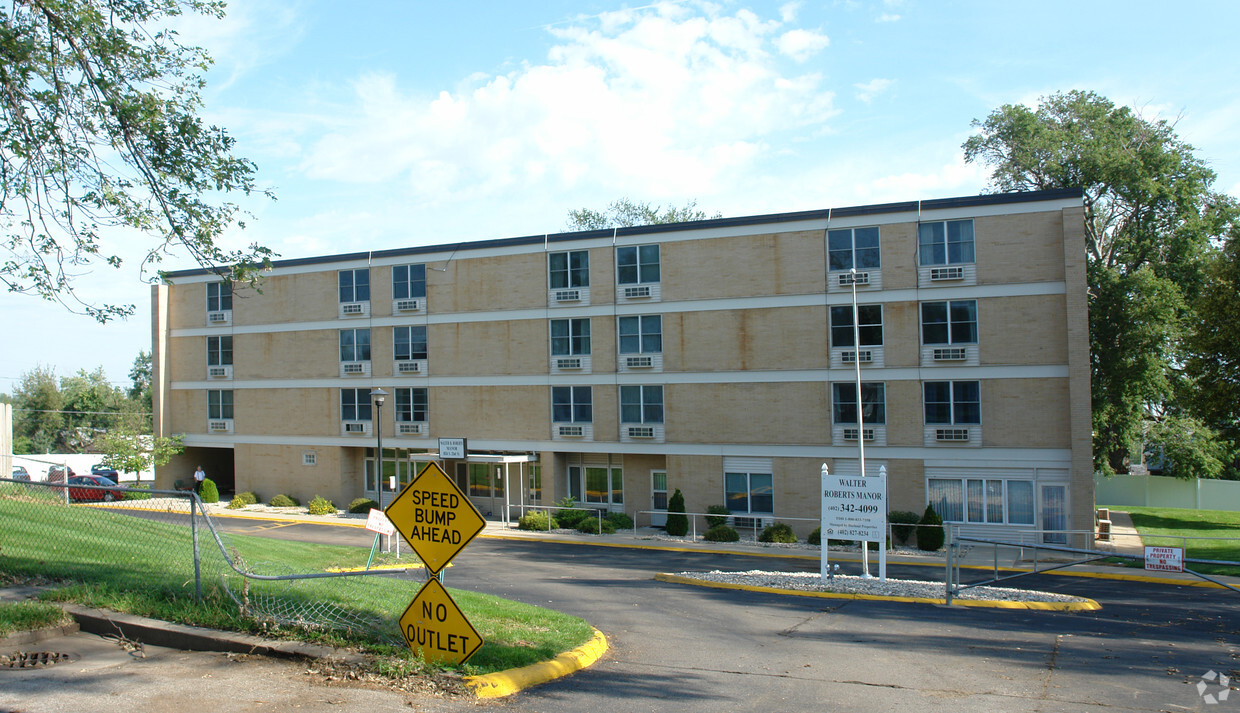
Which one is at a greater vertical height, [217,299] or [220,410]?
[217,299]

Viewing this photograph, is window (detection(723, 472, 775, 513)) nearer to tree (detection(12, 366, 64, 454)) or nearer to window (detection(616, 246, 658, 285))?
window (detection(616, 246, 658, 285))

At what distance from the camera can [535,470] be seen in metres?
34.0

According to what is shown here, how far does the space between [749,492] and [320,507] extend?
1845 centimetres

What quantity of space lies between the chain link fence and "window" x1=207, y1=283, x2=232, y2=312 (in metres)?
25.3

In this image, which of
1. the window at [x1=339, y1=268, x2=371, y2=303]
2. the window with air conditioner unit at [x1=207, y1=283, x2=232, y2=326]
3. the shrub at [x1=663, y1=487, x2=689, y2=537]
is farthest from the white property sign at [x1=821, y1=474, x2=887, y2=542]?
the window with air conditioner unit at [x1=207, y1=283, x2=232, y2=326]

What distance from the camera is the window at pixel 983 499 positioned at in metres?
26.9

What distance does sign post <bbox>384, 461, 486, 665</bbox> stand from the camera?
799 cm

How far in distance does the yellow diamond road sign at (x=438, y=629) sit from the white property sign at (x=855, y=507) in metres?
11.5

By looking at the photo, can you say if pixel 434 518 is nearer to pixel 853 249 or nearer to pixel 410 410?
pixel 853 249

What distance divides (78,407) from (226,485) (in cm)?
4262

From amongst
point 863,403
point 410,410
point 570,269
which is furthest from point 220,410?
point 863,403

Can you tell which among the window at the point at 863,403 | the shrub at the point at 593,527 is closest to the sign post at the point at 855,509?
the window at the point at 863,403

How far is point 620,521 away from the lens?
30969mm

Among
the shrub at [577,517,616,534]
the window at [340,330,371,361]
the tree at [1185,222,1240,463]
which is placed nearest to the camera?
the tree at [1185,222,1240,463]
